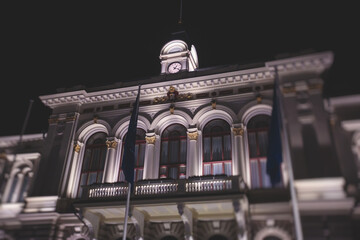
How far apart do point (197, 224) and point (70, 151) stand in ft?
34.8

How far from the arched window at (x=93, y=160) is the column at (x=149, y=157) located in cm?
345

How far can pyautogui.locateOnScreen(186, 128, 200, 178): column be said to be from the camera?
21.2 metres

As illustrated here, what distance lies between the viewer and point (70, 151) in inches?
950

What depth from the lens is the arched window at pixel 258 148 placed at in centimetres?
2016

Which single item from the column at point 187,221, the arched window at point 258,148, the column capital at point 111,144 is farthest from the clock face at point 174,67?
the column at point 187,221

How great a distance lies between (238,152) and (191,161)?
3.02 m

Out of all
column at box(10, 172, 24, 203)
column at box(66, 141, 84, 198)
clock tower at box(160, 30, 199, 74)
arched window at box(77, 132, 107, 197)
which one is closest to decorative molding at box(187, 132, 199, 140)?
arched window at box(77, 132, 107, 197)

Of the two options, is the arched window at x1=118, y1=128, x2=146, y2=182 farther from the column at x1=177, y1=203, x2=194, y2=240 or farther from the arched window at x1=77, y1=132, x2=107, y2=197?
the column at x1=177, y1=203, x2=194, y2=240

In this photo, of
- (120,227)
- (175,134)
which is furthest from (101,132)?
(120,227)

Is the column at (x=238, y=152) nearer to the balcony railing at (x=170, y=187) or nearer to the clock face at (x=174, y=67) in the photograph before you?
the balcony railing at (x=170, y=187)

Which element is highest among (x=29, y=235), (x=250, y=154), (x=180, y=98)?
(x=180, y=98)

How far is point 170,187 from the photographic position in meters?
19.2

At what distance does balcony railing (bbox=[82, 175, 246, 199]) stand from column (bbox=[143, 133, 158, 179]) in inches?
80.8

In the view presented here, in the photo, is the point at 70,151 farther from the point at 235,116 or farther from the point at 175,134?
the point at 235,116
